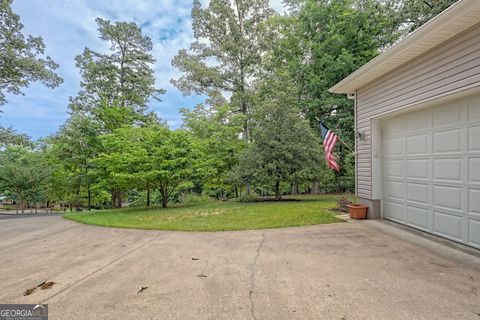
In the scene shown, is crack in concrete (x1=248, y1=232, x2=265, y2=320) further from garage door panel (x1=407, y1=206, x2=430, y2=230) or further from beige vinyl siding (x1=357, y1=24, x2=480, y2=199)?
beige vinyl siding (x1=357, y1=24, x2=480, y2=199)

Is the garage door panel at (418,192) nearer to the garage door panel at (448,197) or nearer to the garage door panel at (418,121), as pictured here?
the garage door panel at (448,197)

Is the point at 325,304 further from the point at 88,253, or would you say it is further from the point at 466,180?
the point at 88,253

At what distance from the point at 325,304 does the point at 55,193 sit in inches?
686

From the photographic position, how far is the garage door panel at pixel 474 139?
11.8ft

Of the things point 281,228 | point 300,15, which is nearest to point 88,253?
point 281,228

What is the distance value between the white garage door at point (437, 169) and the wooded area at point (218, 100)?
451 cm

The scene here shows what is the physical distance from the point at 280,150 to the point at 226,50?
7.68 meters

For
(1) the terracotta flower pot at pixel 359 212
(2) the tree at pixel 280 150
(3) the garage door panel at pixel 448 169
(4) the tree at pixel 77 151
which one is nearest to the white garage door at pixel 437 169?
(3) the garage door panel at pixel 448 169

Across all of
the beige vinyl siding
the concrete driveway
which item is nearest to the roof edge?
the beige vinyl siding

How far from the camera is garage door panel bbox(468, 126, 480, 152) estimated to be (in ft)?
11.8

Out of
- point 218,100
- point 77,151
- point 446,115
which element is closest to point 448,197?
point 446,115

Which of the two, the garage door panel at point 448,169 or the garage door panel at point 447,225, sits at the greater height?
the garage door panel at point 448,169

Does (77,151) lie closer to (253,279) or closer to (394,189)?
(253,279)

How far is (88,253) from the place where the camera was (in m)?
4.01
